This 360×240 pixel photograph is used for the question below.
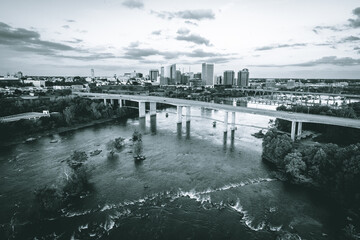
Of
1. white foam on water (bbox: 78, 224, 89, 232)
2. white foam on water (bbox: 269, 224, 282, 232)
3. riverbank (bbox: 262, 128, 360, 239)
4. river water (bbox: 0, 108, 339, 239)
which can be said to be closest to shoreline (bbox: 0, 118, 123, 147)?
river water (bbox: 0, 108, 339, 239)

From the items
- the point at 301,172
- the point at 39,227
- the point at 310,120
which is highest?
the point at 310,120

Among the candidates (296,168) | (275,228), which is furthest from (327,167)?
(275,228)

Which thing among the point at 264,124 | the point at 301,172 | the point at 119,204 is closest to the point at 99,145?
the point at 119,204

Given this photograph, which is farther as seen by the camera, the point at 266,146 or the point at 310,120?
the point at 310,120

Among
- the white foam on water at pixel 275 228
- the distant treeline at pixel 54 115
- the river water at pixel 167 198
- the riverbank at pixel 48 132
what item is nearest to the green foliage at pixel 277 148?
the river water at pixel 167 198

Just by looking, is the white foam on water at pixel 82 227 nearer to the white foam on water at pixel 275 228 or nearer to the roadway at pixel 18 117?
the white foam on water at pixel 275 228

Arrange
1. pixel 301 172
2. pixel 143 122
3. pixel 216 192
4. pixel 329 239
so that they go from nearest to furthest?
pixel 329 239
pixel 216 192
pixel 301 172
pixel 143 122

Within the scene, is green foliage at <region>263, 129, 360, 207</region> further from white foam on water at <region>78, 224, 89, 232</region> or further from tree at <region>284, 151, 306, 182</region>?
white foam on water at <region>78, 224, 89, 232</region>

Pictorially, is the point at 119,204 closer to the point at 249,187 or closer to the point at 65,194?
the point at 65,194
